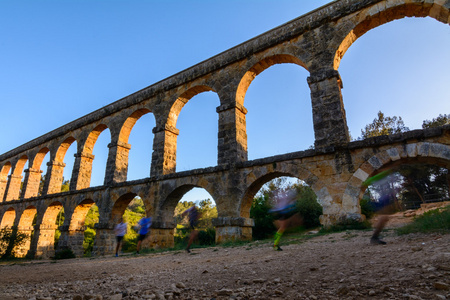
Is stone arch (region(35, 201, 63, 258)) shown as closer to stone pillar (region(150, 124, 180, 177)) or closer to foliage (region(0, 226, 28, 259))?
foliage (region(0, 226, 28, 259))

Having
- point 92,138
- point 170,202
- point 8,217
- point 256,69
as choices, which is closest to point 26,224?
point 8,217

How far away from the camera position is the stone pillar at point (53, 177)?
1509 cm

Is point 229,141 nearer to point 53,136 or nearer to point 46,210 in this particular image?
point 46,210


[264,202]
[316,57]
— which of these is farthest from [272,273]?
[264,202]

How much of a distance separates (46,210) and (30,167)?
15.0ft

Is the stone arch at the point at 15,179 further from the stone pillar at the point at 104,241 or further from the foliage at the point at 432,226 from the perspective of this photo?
the foliage at the point at 432,226

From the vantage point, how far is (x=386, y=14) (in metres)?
7.49

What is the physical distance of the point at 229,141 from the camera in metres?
8.95

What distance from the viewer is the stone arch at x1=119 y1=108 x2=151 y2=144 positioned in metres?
12.5

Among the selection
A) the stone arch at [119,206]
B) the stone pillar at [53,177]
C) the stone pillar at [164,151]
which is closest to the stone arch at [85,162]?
the stone pillar at [53,177]

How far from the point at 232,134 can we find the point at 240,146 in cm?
46

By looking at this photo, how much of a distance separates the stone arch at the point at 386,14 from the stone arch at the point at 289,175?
3.08 m

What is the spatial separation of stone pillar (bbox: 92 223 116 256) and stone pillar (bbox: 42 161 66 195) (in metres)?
5.97

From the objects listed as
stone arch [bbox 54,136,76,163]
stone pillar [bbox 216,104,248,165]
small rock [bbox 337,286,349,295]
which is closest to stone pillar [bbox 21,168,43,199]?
stone arch [bbox 54,136,76,163]
